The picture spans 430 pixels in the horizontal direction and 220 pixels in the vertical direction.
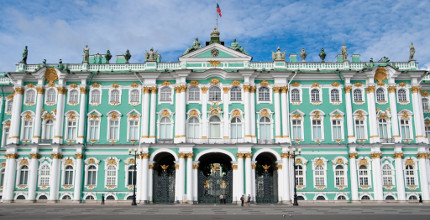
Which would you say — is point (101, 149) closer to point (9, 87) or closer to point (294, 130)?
point (9, 87)

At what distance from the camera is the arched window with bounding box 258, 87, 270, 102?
4778 cm

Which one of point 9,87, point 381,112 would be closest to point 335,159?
point 381,112

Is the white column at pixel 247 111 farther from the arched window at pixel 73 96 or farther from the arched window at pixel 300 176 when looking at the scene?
the arched window at pixel 73 96

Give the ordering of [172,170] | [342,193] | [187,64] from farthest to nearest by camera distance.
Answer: [172,170]
[187,64]
[342,193]

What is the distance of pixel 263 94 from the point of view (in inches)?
1886

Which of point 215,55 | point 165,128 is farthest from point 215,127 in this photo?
point 215,55

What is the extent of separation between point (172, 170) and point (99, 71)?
14.7m

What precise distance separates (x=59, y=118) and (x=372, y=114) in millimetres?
34580

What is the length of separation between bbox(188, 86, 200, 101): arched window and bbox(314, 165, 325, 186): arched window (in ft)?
49.7

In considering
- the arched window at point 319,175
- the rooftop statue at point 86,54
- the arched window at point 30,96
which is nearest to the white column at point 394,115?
the arched window at point 319,175

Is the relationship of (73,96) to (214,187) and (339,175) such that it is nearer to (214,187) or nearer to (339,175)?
(214,187)

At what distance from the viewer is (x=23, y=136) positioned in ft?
156

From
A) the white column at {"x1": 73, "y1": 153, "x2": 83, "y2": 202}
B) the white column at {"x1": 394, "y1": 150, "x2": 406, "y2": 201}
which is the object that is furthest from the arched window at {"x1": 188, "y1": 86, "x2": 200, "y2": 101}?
the white column at {"x1": 394, "y1": 150, "x2": 406, "y2": 201}

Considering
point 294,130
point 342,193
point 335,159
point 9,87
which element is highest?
point 9,87
